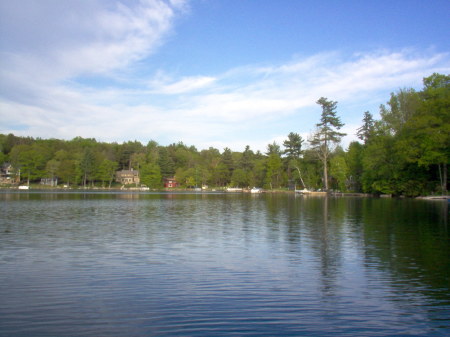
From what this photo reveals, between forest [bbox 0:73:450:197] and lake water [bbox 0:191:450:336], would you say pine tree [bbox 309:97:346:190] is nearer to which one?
forest [bbox 0:73:450:197]

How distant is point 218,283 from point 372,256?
21.4 ft

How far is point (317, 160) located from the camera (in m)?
90.2

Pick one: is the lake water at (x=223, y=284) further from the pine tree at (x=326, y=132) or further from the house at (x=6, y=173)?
the house at (x=6, y=173)

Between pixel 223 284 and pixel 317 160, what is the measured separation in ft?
276

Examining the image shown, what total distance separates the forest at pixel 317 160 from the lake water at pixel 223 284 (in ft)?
142

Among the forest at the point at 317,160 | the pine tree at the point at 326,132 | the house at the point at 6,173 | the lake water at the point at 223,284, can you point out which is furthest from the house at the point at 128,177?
the lake water at the point at 223,284

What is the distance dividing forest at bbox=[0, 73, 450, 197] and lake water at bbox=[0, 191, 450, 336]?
1707 inches

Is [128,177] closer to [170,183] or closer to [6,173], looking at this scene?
[170,183]

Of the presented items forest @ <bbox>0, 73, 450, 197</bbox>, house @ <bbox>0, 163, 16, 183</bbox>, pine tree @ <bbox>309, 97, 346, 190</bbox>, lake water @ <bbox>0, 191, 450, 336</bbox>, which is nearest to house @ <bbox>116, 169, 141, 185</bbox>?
forest @ <bbox>0, 73, 450, 197</bbox>

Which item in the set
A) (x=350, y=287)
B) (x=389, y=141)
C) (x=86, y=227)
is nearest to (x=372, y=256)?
(x=350, y=287)

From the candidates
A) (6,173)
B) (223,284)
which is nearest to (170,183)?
(6,173)

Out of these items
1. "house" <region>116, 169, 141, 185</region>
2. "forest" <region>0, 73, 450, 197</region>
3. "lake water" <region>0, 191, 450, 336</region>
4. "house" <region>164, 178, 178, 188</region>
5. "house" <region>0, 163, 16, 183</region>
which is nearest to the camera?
"lake water" <region>0, 191, 450, 336</region>

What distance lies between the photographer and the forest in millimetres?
56219

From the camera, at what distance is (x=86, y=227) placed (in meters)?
20.6
